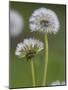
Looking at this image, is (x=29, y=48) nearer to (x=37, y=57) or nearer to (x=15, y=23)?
(x=37, y=57)

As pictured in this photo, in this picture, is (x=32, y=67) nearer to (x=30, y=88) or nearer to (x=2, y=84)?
(x=30, y=88)

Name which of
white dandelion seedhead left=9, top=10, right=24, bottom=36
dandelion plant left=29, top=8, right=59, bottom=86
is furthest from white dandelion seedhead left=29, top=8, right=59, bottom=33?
white dandelion seedhead left=9, top=10, right=24, bottom=36

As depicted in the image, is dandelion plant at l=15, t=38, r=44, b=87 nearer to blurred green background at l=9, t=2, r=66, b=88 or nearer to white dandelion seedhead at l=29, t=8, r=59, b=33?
blurred green background at l=9, t=2, r=66, b=88

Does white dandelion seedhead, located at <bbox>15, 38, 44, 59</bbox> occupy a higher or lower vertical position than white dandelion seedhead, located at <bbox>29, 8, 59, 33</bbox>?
lower

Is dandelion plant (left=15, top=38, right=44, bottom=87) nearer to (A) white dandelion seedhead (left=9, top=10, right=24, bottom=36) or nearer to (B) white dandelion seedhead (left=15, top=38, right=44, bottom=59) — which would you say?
(B) white dandelion seedhead (left=15, top=38, right=44, bottom=59)

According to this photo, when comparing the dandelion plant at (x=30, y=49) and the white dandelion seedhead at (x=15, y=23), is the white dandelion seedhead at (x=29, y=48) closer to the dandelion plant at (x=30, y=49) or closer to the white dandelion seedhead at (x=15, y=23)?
the dandelion plant at (x=30, y=49)

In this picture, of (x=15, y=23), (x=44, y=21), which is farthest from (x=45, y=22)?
(x=15, y=23)
